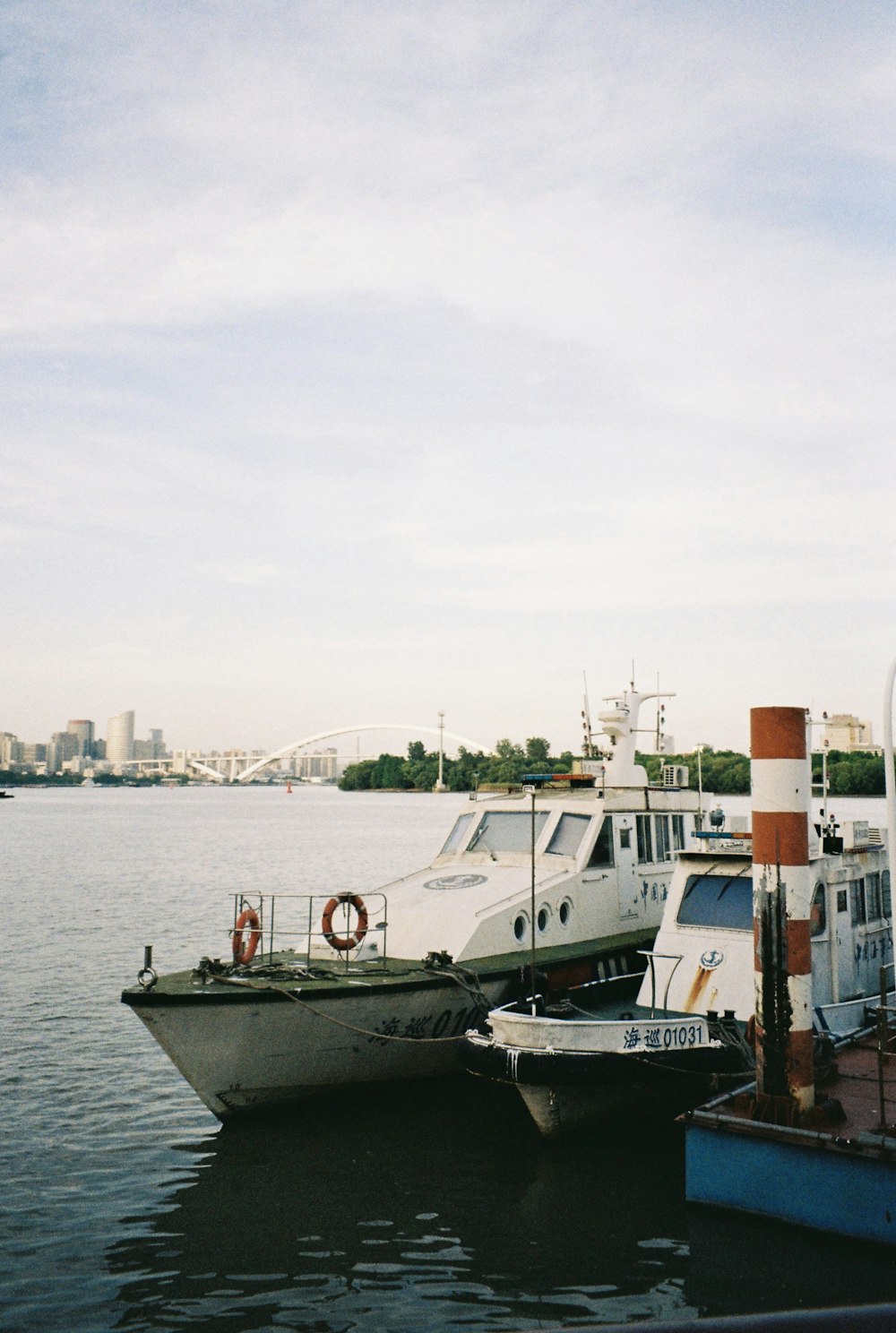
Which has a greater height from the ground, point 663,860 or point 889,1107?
point 663,860

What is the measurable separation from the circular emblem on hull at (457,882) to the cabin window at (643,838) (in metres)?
3.08

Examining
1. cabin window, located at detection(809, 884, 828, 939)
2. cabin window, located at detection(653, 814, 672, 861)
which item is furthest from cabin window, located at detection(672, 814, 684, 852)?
cabin window, located at detection(809, 884, 828, 939)

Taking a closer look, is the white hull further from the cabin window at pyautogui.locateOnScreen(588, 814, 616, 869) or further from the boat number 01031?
the cabin window at pyautogui.locateOnScreen(588, 814, 616, 869)

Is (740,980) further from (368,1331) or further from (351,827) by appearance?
(351,827)

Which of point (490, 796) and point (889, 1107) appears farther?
point (490, 796)

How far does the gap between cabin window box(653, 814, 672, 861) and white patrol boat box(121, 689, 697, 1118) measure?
0.04 meters

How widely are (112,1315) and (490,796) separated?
10.8 m

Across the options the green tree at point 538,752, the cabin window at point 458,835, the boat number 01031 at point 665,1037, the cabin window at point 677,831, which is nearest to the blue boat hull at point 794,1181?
the boat number 01031 at point 665,1037

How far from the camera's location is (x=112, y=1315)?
28.2 ft

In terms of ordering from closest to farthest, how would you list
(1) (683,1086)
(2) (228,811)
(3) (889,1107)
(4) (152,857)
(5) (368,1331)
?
1. (5) (368,1331)
2. (3) (889,1107)
3. (1) (683,1086)
4. (4) (152,857)
5. (2) (228,811)

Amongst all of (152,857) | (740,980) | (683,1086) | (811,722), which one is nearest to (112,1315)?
(683,1086)

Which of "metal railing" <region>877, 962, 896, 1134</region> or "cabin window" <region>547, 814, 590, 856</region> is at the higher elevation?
"cabin window" <region>547, 814, 590, 856</region>

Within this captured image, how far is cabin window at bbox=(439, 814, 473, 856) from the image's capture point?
698 inches

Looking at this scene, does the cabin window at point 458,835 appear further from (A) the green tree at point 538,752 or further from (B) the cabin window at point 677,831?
(A) the green tree at point 538,752
